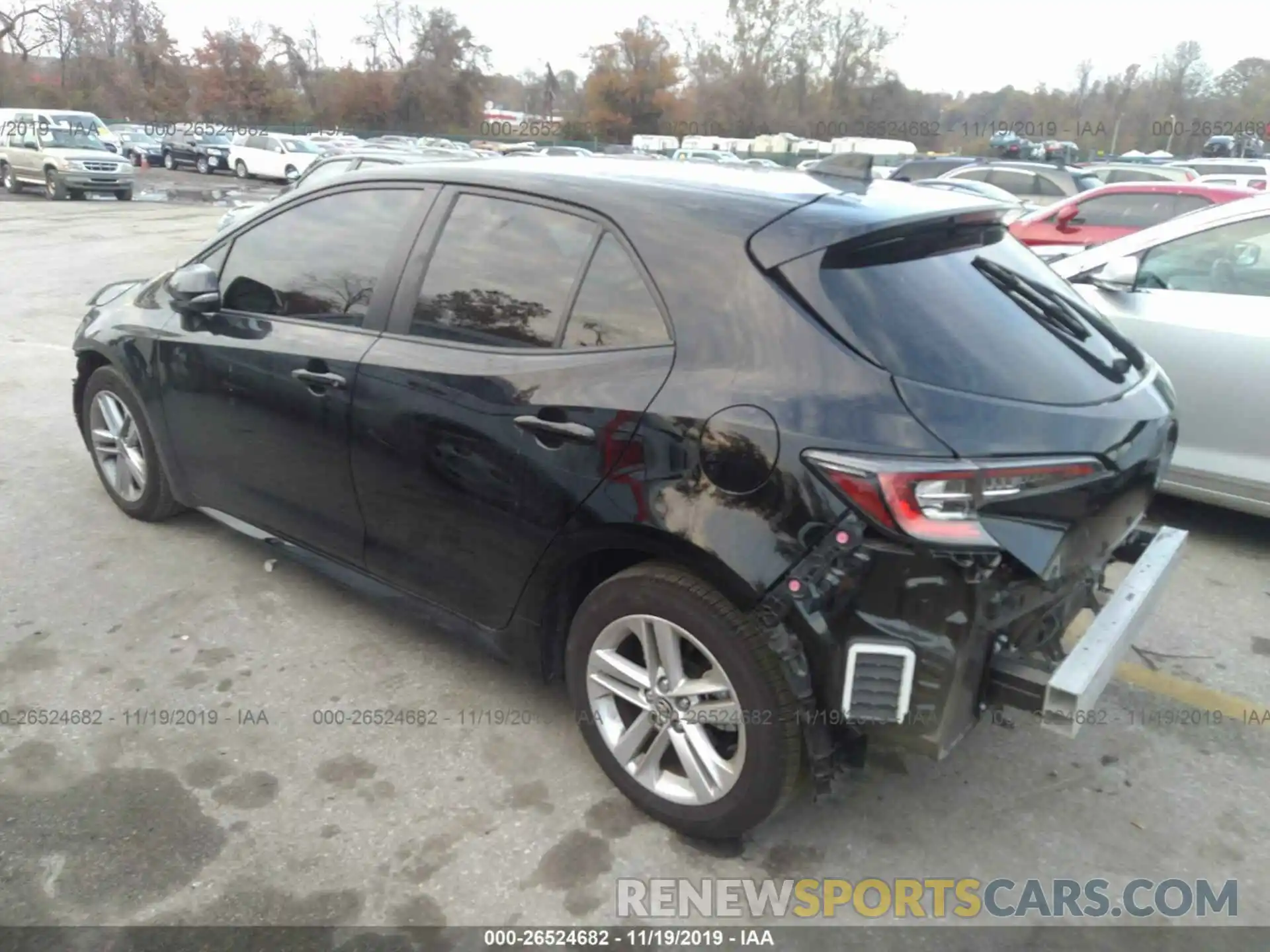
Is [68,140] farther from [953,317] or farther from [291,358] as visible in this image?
[953,317]

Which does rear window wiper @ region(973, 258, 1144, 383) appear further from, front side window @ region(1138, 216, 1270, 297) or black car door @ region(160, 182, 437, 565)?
front side window @ region(1138, 216, 1270, 297)

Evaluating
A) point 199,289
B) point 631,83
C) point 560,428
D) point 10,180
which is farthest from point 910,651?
point 631,83

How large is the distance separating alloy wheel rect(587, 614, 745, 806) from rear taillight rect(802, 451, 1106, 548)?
23.0 inches

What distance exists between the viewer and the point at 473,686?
3441 millimetres

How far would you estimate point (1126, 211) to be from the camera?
35.2 ft

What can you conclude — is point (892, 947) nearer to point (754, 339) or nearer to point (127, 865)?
point (754, 339)

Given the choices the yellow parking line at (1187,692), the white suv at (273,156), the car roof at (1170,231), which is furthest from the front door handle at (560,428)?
the white suv at (273,156)

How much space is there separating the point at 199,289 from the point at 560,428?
1.87 m

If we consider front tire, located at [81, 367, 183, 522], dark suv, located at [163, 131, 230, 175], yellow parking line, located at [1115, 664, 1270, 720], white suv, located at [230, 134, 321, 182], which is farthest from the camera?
dark suv, located at [163, 131, 230, 175]

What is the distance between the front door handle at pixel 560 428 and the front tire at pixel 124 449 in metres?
2.28

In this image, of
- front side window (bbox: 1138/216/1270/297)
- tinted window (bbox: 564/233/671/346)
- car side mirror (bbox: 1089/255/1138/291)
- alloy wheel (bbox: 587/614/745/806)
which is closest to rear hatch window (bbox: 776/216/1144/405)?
tinted window (bbox: 564/233/671/346)

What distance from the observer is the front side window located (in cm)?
454

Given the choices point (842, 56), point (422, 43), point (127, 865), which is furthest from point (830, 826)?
point (842, 56)

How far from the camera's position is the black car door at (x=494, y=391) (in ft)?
8.71
